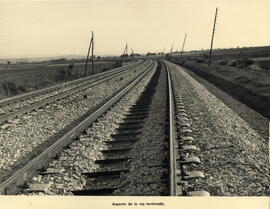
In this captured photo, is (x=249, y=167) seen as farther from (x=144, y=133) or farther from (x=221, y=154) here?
(x=144, y=133)

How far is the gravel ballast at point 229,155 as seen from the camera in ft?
18.1

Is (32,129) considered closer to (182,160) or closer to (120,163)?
(120,163)

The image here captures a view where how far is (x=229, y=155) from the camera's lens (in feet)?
23.3

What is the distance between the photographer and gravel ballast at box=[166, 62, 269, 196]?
551 cm

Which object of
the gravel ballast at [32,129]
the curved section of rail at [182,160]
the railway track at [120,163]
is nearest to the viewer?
the curved section of rail at [182,160]

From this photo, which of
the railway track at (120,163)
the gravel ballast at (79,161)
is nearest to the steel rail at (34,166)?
the railway track at (120,163)

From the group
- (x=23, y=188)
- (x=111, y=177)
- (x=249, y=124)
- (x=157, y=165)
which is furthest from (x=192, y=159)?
(x=249, y=124)

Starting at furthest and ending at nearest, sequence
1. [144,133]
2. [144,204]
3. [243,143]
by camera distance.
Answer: [144,133], [243,143], [144,204]

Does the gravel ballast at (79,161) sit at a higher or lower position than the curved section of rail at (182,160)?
lower

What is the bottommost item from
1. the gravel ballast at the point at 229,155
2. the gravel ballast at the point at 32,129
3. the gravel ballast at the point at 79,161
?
the gravel ballast at the point at 32,129

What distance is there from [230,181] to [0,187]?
3397 millimetres

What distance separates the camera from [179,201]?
13.8 feet

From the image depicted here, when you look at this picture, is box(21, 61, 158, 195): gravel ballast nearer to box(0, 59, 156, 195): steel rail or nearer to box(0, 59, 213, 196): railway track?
box(0, 59, 213, 196): railway track

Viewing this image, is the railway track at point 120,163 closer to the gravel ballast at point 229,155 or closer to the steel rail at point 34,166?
the steel rail at point 34,166
